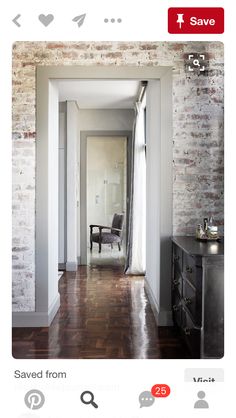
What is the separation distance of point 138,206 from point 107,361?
A: 11.7 feet

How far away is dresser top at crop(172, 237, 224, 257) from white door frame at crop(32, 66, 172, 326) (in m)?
0.29

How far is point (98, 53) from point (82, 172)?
2.72 metres

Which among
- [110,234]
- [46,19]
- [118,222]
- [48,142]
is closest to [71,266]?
[110,234]

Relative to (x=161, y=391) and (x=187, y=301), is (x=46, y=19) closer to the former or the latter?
(x=161, y=391)

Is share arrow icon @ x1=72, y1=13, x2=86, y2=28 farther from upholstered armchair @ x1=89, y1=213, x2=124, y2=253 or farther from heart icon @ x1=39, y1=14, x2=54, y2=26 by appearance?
upholstered armchair @ x1=89, y1=213, x2=124, y2=253

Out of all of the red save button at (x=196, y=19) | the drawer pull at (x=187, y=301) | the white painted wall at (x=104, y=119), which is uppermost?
the white painted wall at (x=104, y=119)

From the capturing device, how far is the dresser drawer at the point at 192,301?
176 cm

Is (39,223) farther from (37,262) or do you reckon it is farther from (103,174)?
(103,174)

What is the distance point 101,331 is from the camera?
2510 mm

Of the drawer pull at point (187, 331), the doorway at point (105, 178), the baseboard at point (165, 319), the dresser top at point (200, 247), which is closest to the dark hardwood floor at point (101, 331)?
the baseboard at point (165, 319)

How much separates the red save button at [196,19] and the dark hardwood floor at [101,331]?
1643 millimetres

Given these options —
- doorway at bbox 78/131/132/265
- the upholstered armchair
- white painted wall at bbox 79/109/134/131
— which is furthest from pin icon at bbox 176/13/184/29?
doorway at bbox 78/131/132/265

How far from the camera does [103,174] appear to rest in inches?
292

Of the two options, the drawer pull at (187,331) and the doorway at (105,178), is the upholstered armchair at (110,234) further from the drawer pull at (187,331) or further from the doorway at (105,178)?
the drawer pull at (187,331)
